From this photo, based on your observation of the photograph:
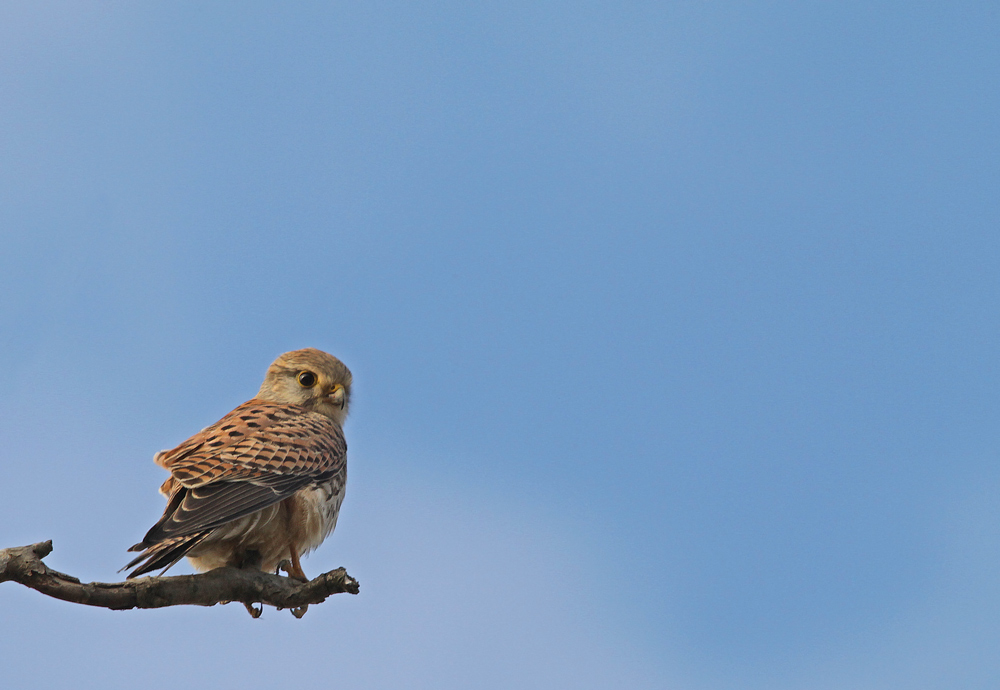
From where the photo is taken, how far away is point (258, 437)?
473 cm

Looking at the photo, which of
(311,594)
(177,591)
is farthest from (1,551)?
(311,594)

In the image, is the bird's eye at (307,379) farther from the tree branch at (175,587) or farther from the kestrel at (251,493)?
the tree branch at (175,587)

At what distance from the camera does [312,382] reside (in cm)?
590

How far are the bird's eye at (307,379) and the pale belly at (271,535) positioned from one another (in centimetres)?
116

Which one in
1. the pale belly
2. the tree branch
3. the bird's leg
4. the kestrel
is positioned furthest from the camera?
the bird's leg

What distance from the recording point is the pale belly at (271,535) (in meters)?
4.28

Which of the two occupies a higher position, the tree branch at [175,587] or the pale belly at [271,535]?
the pale belly at [271,535]

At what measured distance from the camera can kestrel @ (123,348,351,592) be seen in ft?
12.7

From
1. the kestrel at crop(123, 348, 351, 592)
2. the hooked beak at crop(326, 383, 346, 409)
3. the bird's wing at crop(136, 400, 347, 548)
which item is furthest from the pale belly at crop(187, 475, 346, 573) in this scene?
the hooked beak at crop(326, 383, 346, 409)

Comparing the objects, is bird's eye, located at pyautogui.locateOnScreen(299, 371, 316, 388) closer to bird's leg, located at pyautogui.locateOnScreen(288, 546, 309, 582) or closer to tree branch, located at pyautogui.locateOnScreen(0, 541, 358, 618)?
bird's leg, located at pyautogui.locateOnScreen(288, 546, 309, 582)

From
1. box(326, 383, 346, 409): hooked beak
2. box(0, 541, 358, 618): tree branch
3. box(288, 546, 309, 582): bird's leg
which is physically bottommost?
box(0, 541, 358, 618): tree branch

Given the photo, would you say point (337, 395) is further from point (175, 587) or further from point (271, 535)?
point (175, 587)

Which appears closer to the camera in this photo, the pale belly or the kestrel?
the kestrel

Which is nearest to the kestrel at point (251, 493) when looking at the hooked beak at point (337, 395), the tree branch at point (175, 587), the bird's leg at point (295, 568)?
the bird's leg at point (295, 568)
